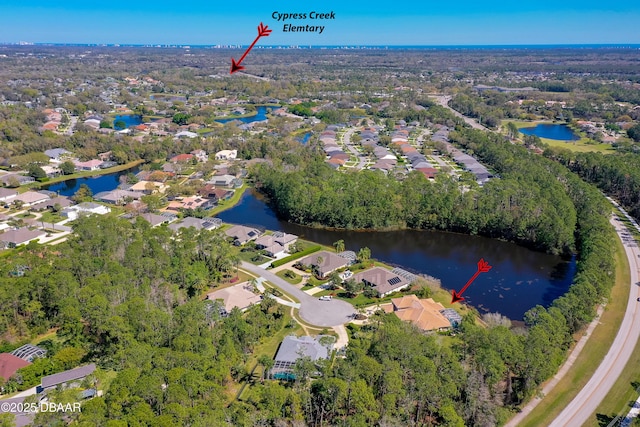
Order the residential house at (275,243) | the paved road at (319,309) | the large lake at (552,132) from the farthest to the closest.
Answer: the large lake at (552,132) < the residential house at (275,243) < the paved road at (319,309)

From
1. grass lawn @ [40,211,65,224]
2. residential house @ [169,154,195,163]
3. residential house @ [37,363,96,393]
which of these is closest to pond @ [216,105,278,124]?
residential house @ [169,154,195,163]

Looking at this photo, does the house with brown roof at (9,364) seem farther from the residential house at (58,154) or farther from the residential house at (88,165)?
the residential house at (58,154)

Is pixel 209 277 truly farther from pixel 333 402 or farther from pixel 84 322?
pixel 333 402

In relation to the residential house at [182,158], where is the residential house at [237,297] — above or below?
below

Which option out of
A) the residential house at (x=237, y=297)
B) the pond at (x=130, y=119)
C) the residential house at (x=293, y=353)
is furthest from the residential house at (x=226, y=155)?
the residential house at (x=293, y=353)

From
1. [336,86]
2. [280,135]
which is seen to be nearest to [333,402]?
[280,135]

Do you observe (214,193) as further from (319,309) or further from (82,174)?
(319,309)

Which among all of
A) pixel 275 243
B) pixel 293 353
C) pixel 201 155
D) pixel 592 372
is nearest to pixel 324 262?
pixel 275 243
